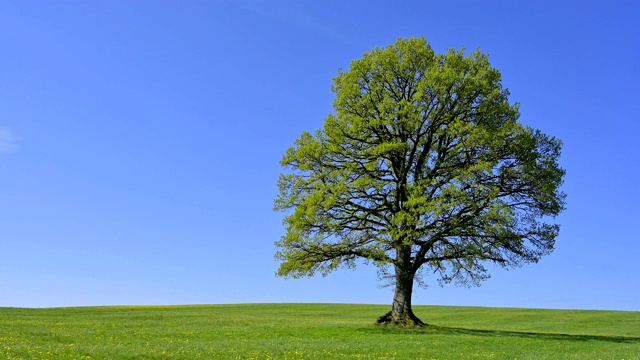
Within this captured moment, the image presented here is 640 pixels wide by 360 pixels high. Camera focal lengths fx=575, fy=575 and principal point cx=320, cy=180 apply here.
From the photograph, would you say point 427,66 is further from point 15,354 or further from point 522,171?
point 15,354

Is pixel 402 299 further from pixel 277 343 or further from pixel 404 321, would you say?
pixel 277 343

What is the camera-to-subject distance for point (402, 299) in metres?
36.0

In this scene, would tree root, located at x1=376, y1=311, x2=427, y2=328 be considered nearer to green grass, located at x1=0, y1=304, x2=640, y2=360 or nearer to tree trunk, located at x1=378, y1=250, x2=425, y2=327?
tree trunk, located at x1=378, y1=250, x2=425, y2=327

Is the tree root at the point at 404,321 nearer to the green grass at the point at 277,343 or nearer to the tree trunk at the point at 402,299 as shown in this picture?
the tree trunk at the point at 402,299

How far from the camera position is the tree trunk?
1403 inches

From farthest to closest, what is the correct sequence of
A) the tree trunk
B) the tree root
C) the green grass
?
1. the tree trunk
2. the tree root
3. the green grass

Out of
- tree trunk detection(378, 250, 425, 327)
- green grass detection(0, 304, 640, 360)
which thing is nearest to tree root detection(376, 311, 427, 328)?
tree trunk detection(378, 250, 425, 327)

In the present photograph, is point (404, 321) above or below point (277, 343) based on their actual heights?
above

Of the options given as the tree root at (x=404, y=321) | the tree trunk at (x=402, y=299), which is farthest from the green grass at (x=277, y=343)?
the tree trunk at (x=402, y=299)

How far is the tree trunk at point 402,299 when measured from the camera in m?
35.6

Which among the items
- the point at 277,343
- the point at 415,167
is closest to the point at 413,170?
the point at 415,167

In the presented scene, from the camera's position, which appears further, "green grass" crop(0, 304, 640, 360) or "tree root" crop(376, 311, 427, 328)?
"tree root" crop(376, 311, 427, 328)

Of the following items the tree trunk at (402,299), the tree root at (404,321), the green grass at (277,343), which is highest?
the tree trunk at (402,299)

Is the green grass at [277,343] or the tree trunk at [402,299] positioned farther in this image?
the tree trunk at [402,299]
